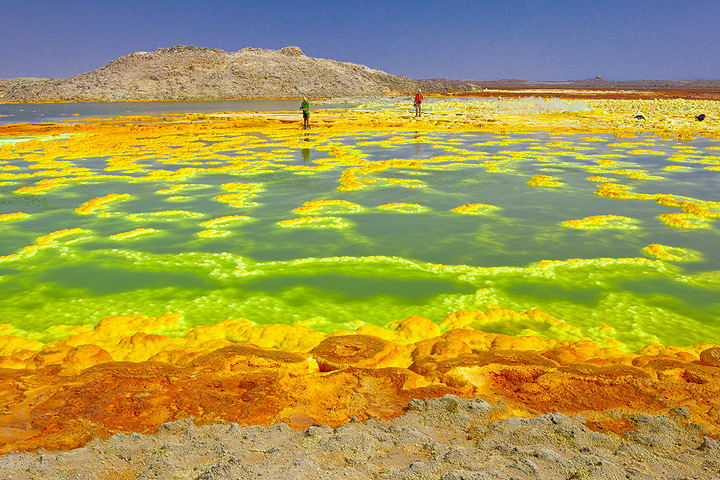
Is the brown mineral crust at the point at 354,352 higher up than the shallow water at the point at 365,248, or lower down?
lower down

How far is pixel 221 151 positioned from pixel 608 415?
22.9 metres

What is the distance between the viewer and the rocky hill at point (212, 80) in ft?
314

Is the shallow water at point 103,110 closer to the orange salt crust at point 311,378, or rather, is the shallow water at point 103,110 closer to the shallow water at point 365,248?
the shallow water at point 365,248

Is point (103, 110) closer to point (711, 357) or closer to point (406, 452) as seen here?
point (406, 452)

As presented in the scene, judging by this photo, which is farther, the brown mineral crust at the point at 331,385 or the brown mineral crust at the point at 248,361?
the brown mineral crust at the point at 248,361

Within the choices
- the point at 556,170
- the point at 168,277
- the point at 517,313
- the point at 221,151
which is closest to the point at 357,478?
the point at 517,313

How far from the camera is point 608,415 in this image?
4.23 meters

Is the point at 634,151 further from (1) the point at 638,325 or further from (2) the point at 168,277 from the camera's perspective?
(2) the point at 168,277

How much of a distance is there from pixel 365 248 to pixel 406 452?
626 cm

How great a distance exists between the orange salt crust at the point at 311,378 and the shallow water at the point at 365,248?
23.9 inches

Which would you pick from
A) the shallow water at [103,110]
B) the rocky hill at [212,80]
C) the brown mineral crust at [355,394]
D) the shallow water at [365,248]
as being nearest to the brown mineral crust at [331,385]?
the brown mineral crust at [355,394]

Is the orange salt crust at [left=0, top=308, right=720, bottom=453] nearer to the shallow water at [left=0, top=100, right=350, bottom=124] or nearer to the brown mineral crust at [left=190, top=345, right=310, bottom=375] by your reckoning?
the brown mineral crust at [left=190, top=345, right=310, bottom=375]

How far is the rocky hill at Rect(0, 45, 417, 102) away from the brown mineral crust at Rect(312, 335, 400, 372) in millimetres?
96247

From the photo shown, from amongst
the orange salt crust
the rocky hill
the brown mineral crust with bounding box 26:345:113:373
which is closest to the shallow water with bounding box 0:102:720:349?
the orange salt crust
